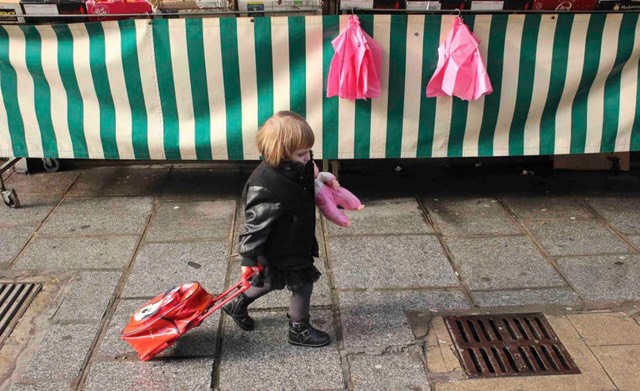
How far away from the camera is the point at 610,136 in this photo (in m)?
4.57

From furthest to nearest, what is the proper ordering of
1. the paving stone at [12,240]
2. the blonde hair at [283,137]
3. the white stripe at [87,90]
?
the white stripe at [87,90]
the paving stone at [12,240]
the blonde hair at [283,137]

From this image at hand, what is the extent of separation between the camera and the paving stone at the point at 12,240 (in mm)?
3926

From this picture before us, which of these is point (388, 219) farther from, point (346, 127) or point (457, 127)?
point (457, 127)

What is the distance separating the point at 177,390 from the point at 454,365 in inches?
55.0

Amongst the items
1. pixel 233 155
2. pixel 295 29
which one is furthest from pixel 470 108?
pixel 233 155

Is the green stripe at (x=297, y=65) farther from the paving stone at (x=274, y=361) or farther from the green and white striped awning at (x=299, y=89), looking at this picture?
the paving stone at (x=274, y=361)

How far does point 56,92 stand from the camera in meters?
4.47

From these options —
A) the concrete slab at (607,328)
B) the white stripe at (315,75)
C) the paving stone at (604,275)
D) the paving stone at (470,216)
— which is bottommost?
the concrete slab at (607,328)

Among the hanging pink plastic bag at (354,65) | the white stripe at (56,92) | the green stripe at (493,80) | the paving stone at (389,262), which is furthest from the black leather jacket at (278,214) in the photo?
the white stripe at (56,92)

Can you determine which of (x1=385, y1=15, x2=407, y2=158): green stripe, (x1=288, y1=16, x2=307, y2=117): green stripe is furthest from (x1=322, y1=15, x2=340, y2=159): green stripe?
(x1=385, y1=15, x2=407, y2=158): green stripe

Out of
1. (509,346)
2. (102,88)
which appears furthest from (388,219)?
(102,88)

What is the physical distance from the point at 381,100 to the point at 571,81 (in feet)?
4.92

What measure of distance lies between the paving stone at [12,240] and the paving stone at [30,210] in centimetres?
9

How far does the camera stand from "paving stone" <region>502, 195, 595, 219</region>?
4.50 metres
